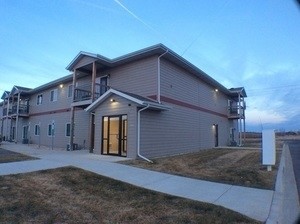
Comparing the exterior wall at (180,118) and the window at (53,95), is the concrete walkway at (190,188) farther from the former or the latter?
the window at (53,95)

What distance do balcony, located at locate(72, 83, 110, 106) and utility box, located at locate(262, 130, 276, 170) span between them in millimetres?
12004

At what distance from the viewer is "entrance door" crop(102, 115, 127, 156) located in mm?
16297

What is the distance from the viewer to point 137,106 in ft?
50.4

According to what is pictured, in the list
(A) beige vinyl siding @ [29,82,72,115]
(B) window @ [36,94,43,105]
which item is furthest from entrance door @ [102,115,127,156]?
(B) window @ [36,94,43,105]

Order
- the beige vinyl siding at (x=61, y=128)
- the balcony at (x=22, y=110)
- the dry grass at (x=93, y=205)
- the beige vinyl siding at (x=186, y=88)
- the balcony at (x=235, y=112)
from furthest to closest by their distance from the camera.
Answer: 1. the balcony at (x=22, y=110)
2. the balcony at (x=235, y=112)
3. the beige vinyl siding at (x=61, y=128)
4. the beige vinyl siding at (x=186, y=88)
5. the dry grass at (x=93, y=205)

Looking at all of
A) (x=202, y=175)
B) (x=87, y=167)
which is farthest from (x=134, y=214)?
(x=87, y=167)

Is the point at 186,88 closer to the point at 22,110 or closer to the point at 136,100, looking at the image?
the point at 136,100

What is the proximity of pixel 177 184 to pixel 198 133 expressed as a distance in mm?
14414

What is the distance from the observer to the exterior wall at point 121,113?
15.4 m

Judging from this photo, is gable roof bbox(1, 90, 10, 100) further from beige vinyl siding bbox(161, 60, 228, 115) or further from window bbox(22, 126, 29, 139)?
beige vinyl siding bbox(161, 60, 228, 115)

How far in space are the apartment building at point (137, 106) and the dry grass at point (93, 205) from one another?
718 cm

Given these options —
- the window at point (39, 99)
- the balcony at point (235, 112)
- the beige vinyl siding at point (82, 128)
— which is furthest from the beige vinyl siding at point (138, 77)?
the balcony at point (235, 112)

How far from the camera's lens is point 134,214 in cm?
600

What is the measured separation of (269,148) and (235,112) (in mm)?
21476
